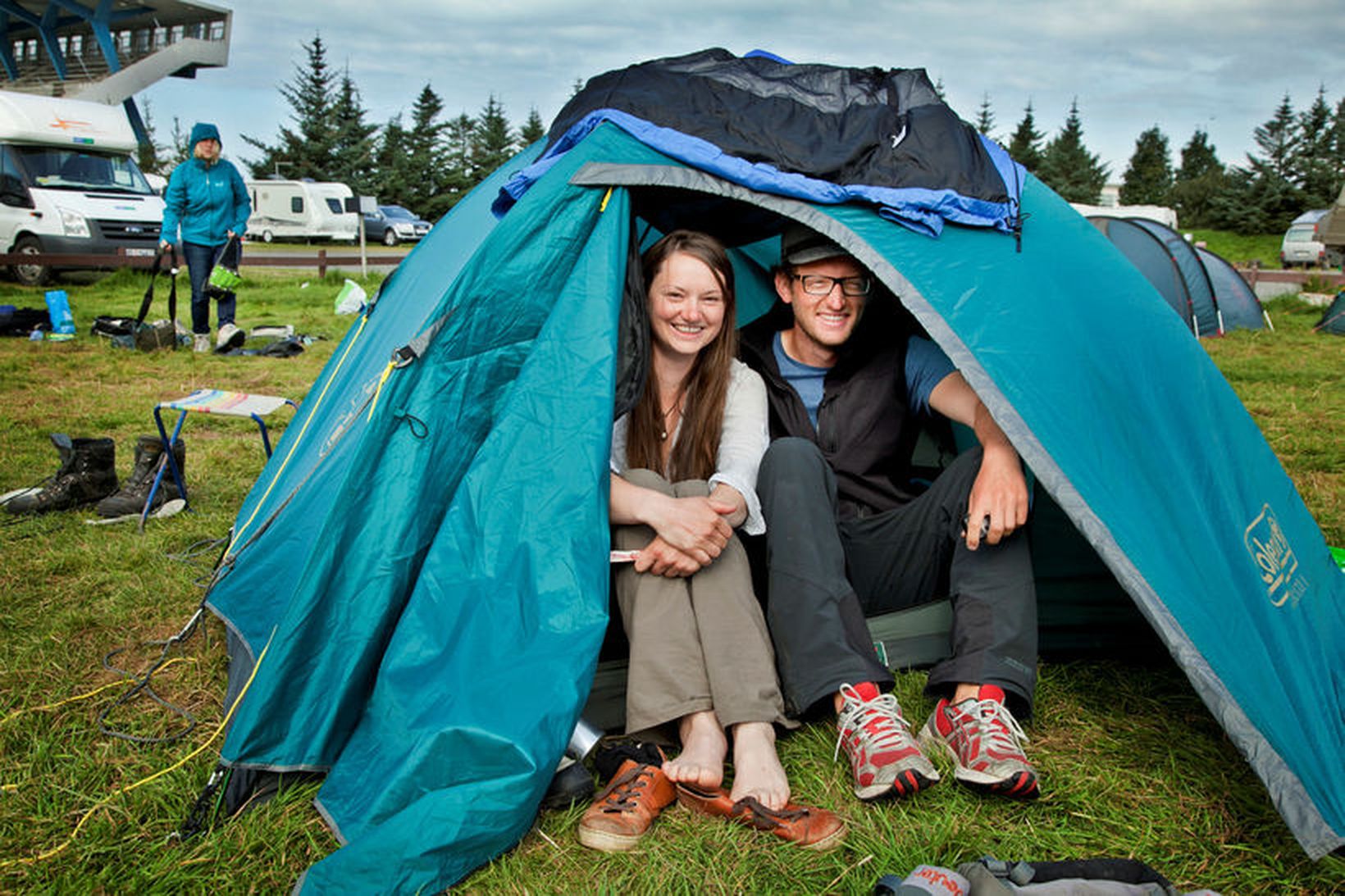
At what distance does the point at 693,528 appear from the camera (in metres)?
2.36

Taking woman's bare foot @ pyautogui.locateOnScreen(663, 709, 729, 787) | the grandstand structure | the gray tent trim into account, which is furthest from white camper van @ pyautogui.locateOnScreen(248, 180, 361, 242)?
woman's bare foot @ pyautogui.locateOnScreen(663, 709, 729, 787)

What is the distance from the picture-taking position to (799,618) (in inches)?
95.2

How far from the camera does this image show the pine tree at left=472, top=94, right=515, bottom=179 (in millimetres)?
40625

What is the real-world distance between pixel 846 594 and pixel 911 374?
0.77 m

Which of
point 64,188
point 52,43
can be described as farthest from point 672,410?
point 52,43

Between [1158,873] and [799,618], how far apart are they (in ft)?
2.94

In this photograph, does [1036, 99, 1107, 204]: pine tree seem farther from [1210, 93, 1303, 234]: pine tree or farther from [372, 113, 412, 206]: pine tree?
[372, 113, 412, 206]: pine tree

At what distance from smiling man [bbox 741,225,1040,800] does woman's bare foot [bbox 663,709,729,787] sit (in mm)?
227

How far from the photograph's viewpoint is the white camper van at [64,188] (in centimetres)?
1230

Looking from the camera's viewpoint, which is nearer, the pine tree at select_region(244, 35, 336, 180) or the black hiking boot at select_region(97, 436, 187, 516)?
the black hiking boot at select_region(97, 436, 187, 516)

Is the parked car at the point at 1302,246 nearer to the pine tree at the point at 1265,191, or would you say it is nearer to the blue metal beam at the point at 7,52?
the pine tree at the point at 1265,191

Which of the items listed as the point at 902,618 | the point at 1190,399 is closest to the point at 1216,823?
the point at 902,618

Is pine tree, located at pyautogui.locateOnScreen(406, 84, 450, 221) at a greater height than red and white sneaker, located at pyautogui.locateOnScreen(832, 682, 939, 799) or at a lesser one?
greater

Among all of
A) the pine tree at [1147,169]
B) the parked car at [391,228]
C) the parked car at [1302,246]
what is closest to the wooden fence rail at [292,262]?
the parked car at [1302,246]
